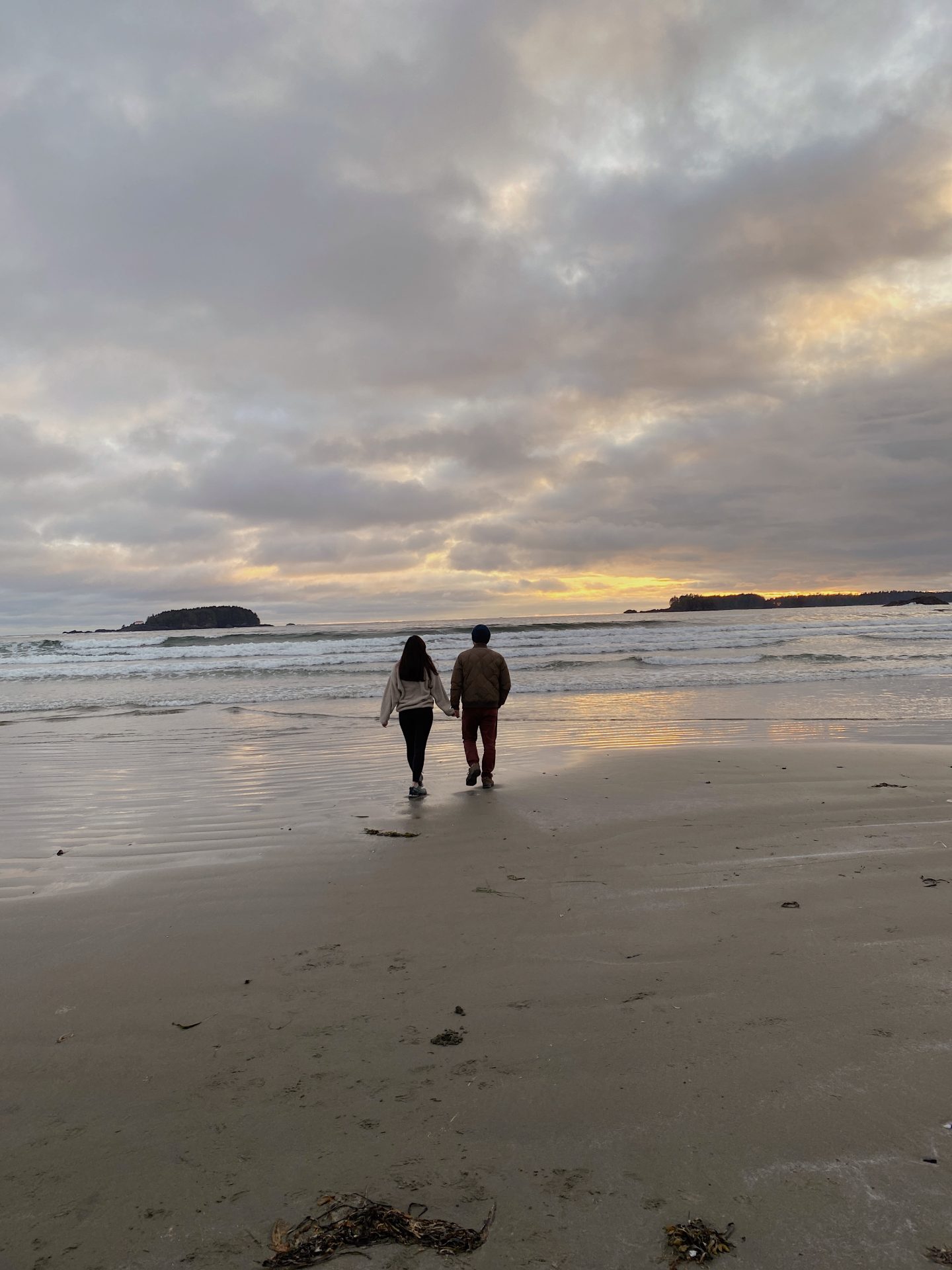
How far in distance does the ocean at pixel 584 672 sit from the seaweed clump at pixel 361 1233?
13.9 m

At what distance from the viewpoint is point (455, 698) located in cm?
940

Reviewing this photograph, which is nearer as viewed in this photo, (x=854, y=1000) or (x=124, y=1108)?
(x=124, y=1108)

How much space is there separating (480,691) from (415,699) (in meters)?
0.88

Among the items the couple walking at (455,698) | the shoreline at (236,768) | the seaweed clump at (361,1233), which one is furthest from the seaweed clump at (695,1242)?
the couple walking at (455,698)

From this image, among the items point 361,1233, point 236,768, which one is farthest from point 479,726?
point 361,1233

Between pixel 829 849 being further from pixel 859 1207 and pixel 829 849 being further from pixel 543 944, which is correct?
pixel 859 1207

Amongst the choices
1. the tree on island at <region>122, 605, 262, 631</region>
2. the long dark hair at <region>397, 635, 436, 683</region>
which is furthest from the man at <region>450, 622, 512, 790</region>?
the tree on island at <region>122, 605, 262, 631</region>

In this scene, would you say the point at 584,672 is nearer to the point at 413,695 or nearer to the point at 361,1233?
the point at 413,695

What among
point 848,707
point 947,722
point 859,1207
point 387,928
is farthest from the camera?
point 848,707

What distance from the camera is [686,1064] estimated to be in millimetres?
→ 2953

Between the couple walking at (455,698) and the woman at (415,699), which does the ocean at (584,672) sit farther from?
the woman at (415,699)

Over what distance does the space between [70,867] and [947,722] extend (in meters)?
13.9

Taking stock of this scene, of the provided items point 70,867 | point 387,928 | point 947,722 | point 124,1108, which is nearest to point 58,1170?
point 124,1108

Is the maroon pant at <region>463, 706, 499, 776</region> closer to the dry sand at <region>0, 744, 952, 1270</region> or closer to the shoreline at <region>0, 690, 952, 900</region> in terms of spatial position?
the shoreline at <region>0, 690, 952, 900</region>
